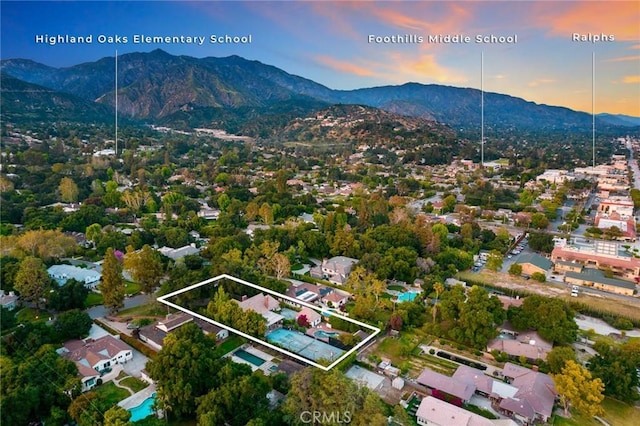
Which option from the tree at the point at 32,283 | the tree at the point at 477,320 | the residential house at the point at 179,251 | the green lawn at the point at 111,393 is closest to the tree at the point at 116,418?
the green lawn at the point at 111,393

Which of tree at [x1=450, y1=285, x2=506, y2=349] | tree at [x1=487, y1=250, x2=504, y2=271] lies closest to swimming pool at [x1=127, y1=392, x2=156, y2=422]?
tree at [x1=450, y1=285, x2=506, y2=349]

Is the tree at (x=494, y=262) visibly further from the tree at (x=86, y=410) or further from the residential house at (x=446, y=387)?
the tree at (x=86, y=410)

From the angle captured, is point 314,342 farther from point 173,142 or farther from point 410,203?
point 173,142

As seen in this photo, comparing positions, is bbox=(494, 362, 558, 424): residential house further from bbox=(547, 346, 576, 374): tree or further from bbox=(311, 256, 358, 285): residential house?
bbox=(311, 256, 358, 285): residential house

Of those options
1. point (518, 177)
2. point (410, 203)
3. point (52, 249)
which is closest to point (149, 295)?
point (52, 249)

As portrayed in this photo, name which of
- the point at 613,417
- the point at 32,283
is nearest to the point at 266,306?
the point at 32,283

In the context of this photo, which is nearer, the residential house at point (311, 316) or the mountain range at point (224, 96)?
the residential house at point (311, 316)

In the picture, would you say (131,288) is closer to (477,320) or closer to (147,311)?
(147,311)
